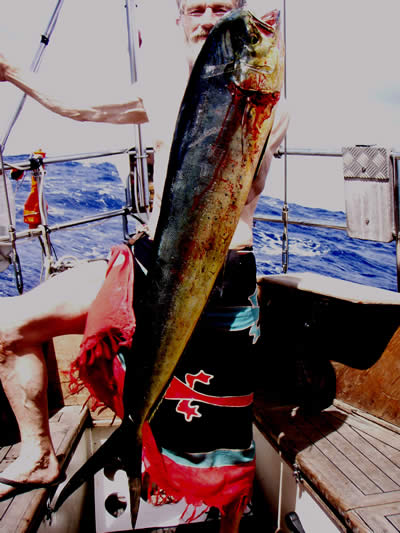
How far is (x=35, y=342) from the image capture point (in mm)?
1745

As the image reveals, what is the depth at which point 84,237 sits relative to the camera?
39.8ft

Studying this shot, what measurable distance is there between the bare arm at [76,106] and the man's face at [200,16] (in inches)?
16.5

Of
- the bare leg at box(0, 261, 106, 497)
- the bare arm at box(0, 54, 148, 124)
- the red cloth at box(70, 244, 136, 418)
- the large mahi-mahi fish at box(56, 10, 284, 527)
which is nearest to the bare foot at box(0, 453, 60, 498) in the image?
the bare leg at box(0, 261, 106, 497)

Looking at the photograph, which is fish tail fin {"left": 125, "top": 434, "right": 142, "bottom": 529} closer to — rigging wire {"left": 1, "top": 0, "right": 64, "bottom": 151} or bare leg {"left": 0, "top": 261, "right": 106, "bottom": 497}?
bare leg {"left": 0, "top": 261, "right": 106, "bottom": 497}

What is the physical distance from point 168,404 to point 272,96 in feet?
3.89

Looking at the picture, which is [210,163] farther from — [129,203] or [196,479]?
[129,203]

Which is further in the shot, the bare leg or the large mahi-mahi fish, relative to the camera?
the bare leg

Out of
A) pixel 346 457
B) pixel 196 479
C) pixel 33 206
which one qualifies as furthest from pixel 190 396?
pixel 33 206

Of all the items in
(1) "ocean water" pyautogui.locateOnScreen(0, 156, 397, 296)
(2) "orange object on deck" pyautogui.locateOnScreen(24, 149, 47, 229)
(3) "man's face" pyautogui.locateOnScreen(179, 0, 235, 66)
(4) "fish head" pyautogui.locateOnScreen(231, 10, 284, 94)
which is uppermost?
(3) "man's face" pyautogui.locateOnScreen(179, 0, 235, 66)

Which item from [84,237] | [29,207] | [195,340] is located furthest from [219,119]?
[84,237]

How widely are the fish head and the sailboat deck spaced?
1500mm

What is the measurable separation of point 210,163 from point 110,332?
79 cm

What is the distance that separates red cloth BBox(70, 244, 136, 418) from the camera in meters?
1.65

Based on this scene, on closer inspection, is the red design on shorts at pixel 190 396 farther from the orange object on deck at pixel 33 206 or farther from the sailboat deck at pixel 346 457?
the orange object on deck at pixel 33 206
